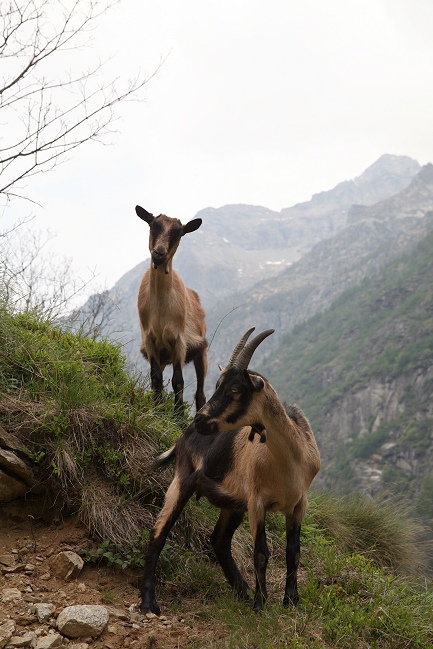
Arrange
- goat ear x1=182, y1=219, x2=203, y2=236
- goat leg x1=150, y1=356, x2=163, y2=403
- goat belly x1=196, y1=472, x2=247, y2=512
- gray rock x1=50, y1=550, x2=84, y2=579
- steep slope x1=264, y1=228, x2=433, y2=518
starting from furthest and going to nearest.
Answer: steep slope x1=264, y1=228, x2=433, y2=518
goat ear x1=182, y1=219, x2=203, y2=236
goat leg x1=150, y1=356, x2=163, y2=403
goat belly x1=196, y1=472, x2=247, y2=512
gray rock x1=50, y1=550, x2=84, y2=579

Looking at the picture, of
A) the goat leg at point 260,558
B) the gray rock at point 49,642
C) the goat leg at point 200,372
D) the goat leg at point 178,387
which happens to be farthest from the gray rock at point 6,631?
the goat leg at point 200,372

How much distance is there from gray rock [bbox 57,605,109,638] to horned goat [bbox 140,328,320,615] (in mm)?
476

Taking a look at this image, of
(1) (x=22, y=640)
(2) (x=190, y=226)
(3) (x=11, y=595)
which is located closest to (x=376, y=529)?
(2) (x=190, y=226)

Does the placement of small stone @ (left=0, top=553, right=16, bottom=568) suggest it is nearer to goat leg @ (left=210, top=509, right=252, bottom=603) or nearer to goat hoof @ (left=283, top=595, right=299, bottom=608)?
goat leg @ (left=210, top=509, right=252, bottom=603)

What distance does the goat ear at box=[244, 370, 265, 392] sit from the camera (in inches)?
175

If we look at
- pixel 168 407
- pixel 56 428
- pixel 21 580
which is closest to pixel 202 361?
pixel 168 407

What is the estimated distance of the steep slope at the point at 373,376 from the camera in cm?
9094

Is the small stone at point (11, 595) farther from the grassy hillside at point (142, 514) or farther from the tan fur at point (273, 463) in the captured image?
the tan fur at point (273, 463)

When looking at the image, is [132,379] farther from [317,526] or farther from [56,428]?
[317,526]

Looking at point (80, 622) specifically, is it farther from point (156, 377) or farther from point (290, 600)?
point (156, 377)

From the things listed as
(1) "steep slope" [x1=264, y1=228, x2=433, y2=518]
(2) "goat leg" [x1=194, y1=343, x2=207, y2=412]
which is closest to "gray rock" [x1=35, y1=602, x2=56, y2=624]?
(2) "goat leg" [x1=194, y1=343, x2=207, y2=412]

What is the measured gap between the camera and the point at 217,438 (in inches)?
205

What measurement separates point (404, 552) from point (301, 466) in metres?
3.04

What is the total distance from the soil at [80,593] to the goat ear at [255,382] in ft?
5.36
